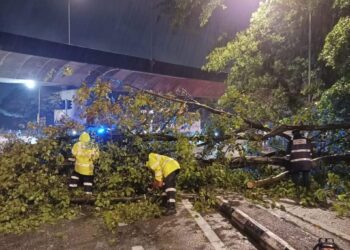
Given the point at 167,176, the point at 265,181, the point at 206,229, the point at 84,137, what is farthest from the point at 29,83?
the point at 206,229

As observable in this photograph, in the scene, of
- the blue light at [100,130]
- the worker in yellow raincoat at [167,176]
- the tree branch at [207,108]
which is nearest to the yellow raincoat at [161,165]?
the worker in yellow raincoat at [167,176]

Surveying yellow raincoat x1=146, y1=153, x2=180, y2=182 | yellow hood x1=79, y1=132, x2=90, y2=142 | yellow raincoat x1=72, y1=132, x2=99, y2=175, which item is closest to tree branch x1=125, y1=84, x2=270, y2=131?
yellow hood x1=79, y1=132, x2=90, y2=142

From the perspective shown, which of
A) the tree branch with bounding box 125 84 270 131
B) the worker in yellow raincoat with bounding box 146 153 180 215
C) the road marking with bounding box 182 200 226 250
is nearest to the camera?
the road marking with bounding box 182 200 226 250

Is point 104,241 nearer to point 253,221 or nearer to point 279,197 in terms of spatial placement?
point 253,221

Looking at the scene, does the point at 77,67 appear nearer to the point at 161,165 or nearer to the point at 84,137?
the point at 84,137

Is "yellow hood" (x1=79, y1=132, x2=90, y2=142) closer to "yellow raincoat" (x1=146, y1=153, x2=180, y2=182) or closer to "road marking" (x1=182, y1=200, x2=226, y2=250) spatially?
"yellow raincoat" (x1=146, y1=153, x2=180, y2=182)

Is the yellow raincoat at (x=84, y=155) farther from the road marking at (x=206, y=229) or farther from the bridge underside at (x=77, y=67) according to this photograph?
the road marking at (x=206, y=229)

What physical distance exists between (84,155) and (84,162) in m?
0.14

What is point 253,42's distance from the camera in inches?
452

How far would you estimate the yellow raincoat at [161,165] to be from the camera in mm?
5984

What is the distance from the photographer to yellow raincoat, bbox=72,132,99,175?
269 inches

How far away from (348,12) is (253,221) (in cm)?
690

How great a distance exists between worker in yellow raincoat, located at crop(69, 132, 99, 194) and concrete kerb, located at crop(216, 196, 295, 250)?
104 inches

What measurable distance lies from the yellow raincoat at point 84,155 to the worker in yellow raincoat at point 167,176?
4.67 ft
